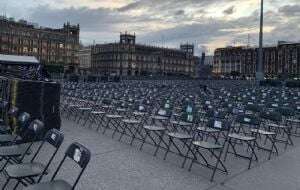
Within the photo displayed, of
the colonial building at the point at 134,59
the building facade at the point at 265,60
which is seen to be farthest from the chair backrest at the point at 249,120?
→ the building facade at the point at 265,60

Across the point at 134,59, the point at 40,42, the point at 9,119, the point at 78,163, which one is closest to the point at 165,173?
the point at 78,163

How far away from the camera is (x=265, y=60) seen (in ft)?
485

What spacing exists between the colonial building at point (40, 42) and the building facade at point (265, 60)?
64015mm

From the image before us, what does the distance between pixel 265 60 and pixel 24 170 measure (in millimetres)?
153133

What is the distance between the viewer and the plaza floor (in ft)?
20.0

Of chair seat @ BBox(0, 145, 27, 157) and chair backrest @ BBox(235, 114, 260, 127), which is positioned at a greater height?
chair backrest @ BBox(235, 114, 260, 127)

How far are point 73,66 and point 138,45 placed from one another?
109ft

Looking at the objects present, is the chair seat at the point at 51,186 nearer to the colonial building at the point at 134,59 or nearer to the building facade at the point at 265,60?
the colonial building at the point at 134,59

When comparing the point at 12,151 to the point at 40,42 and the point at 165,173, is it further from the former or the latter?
the point at 40,42

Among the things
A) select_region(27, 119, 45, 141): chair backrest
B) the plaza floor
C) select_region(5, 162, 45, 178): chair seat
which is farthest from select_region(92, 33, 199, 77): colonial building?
select_region(5, 162, 45, 178): chair seat

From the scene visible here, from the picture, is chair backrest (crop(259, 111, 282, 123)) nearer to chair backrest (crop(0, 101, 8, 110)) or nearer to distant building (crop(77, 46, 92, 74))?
chair backrest (crop(0, 101, 8, 110))

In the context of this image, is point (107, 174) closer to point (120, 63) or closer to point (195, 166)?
point (195, 166)

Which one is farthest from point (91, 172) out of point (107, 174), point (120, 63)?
point (120, 63)

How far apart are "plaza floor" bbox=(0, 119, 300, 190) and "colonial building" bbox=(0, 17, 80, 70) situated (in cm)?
9617
